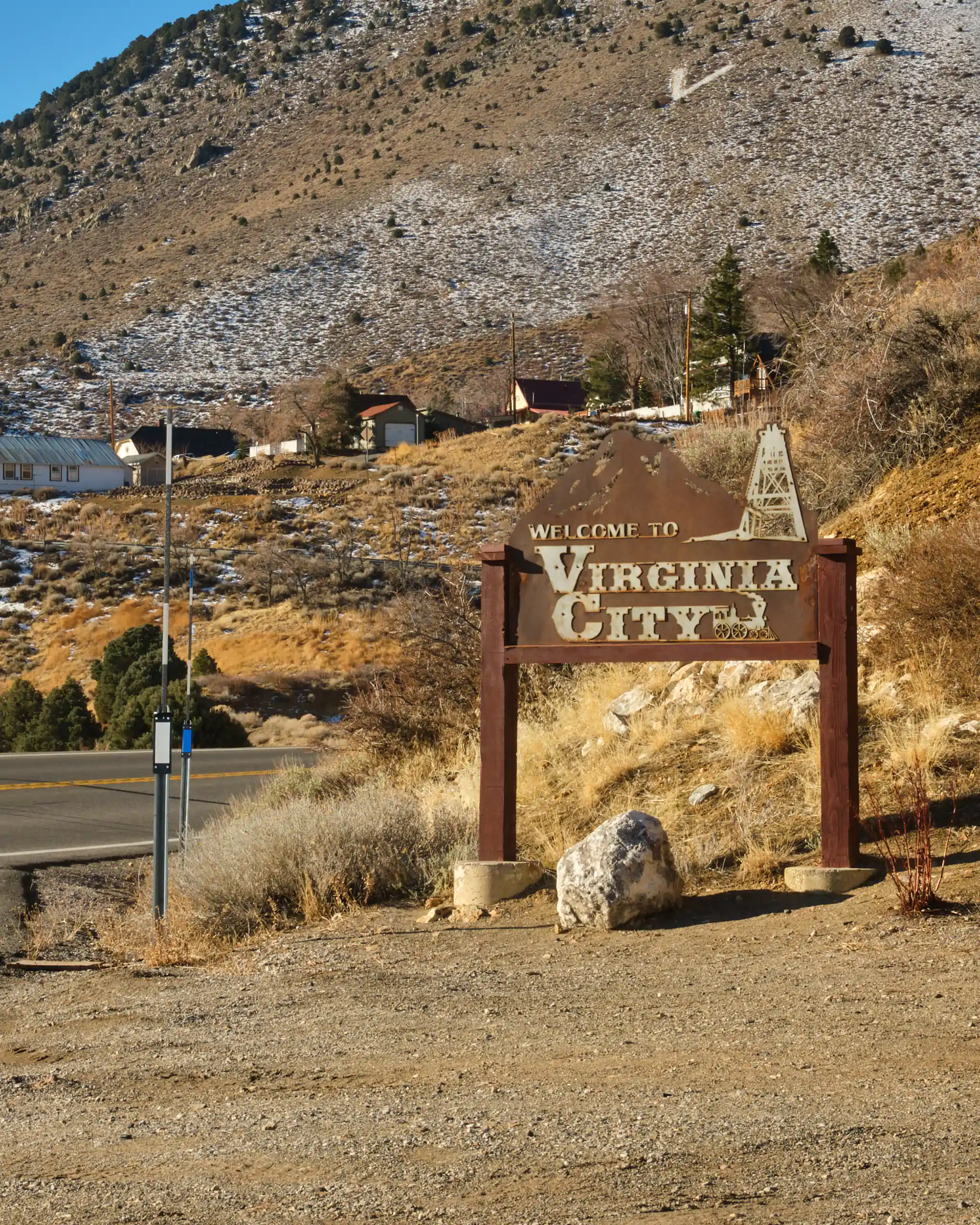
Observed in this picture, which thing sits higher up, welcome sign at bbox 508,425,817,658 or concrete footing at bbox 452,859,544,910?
welcome sign at bbox 508,425,817,658

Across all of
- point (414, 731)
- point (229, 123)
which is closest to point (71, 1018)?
point (414, 731)

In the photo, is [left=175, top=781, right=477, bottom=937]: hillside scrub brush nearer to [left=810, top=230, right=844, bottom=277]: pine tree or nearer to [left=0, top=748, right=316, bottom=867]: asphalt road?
[left=0, top=748, right=316, bottom=867]: asphalt road

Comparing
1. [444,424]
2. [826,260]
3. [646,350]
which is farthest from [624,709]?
[444,424]

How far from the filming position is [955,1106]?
5031 mm

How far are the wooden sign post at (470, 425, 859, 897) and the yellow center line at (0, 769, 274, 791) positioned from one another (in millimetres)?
12608

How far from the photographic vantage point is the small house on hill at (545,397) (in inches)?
3051

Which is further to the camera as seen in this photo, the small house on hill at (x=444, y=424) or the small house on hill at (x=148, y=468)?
the small house on hill at (x=444, y=424)

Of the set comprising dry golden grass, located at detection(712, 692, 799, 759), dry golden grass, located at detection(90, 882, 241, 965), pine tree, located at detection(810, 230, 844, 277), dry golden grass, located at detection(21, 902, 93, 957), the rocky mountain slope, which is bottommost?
dry golden grass, located at detection(21, 902, 93, 957)

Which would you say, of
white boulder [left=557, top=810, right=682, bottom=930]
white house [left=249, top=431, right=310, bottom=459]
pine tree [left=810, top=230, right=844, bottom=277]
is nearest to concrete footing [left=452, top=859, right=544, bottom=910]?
white boulder [left=557, top=810, right=682, bottom=930]

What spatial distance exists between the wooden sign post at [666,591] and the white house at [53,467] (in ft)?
194

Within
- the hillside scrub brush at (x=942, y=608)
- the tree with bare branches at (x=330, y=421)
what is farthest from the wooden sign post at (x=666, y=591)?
the tree with bare branches at (x=330, y=421)

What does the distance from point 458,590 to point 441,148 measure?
108971mm

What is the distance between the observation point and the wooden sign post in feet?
29.7

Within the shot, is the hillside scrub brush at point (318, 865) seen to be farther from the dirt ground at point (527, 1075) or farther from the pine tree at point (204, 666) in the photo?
the pine tree at point (204, 666)
